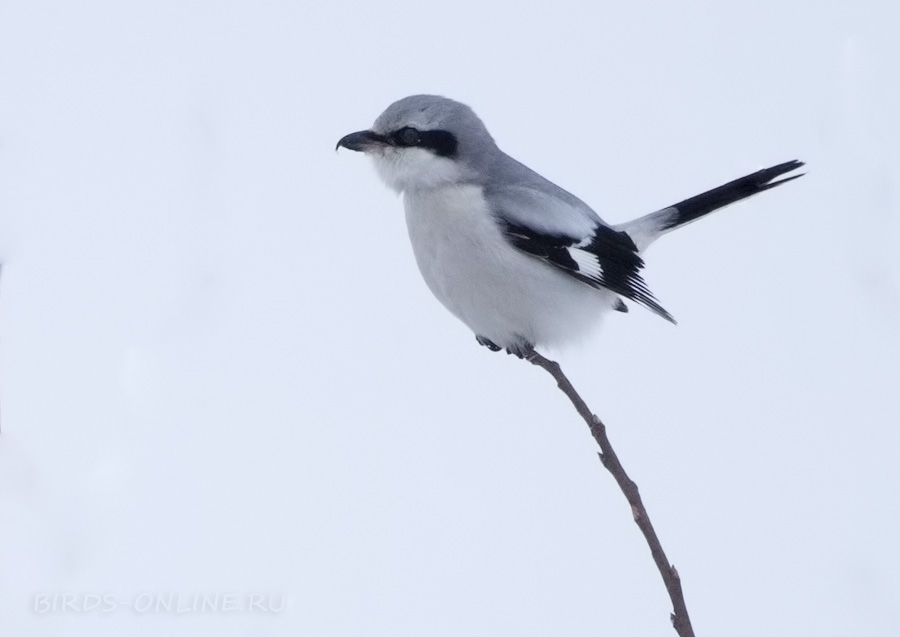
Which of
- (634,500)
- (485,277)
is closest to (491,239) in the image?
(485,277)

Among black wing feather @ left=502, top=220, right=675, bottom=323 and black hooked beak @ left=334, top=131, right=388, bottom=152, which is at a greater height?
black hooked beak @ left=334, top=131, right=388, bottom=152

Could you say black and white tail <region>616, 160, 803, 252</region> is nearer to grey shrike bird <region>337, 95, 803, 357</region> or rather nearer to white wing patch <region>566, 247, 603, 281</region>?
grey shrike bird <region>337, 95, 803, 357</region>

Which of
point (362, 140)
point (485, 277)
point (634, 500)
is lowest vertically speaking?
point (634, 500)

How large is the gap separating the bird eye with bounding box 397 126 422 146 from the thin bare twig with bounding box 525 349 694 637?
0.61 m

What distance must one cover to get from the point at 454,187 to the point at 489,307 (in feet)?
0.86

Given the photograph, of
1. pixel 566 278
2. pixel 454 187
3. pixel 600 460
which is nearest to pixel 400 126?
pixel 454 187

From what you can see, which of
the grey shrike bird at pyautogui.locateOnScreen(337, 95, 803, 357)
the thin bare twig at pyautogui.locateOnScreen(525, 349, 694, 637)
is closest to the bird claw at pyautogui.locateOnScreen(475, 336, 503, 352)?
the grey shrike bird at pyautogui.locateOnScreen(337, 95, 803, 357)

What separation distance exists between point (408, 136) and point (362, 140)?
9 centimetres

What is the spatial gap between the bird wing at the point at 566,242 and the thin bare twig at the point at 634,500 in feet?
1.58

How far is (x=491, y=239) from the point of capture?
1883 mm

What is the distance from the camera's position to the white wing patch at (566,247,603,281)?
1921mm

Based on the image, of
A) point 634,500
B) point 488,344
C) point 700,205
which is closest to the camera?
point 634,500

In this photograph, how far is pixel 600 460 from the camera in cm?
128

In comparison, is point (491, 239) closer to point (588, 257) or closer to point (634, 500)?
point (588, 257)
